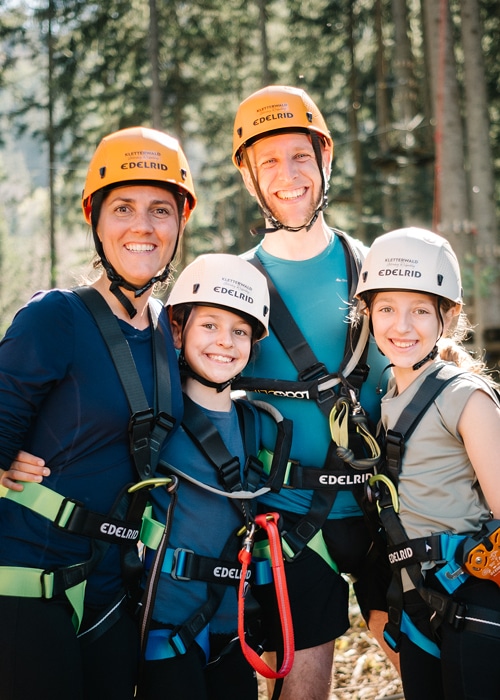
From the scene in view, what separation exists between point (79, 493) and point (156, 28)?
63.7 feet

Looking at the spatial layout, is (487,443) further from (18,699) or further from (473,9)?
(473,9)

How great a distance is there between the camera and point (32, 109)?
2680 cm

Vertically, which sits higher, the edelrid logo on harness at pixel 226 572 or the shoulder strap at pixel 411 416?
the shoulder strap at pixel 411 416

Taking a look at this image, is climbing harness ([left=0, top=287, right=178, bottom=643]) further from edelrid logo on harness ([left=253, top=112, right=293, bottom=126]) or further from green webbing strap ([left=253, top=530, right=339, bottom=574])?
edelrid logo on harness ([left=253, top=112, right=293, bottom=126])

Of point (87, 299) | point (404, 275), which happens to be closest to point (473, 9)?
point (404, 275)

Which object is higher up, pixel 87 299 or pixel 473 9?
pixel 473 9

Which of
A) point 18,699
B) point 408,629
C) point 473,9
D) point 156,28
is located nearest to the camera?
point 18,699

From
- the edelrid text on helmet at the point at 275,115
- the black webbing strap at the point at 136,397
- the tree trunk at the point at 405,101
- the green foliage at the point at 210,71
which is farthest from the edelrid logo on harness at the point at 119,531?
the green foliage at the point at 210,71

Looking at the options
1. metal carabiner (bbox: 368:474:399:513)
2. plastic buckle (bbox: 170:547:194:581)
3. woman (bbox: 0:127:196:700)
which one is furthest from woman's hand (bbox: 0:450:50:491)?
metal carabiner (bbox: 368:474:399:513)

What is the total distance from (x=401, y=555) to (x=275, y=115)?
2494 millimetres

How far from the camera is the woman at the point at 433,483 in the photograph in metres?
3.14

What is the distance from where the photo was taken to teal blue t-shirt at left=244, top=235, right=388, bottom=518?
12.7ft

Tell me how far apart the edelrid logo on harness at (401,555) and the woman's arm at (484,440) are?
430mm

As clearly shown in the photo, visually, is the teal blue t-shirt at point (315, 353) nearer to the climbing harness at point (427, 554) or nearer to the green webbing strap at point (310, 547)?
the green webbing strap at point (310, 547)
